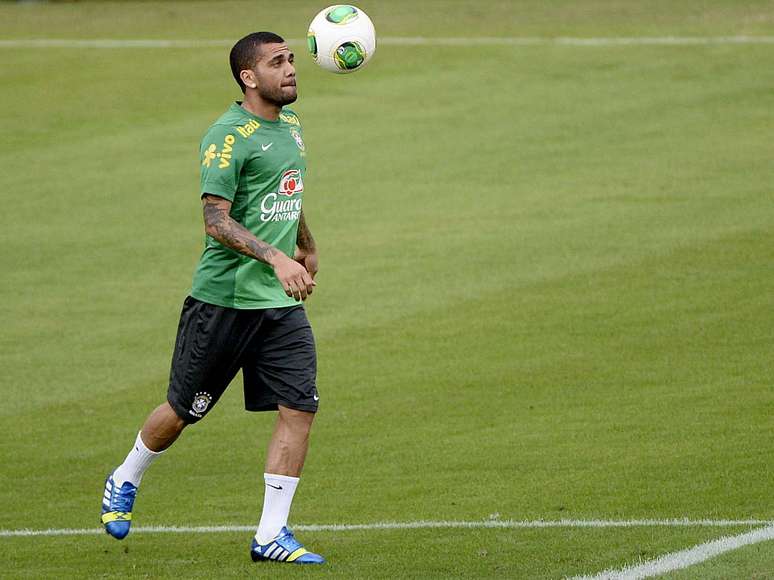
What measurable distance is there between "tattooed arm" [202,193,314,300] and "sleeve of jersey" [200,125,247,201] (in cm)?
5

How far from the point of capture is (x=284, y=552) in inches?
299

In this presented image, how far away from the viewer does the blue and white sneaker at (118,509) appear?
316 inches

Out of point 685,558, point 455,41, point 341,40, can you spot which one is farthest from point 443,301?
point 455,41

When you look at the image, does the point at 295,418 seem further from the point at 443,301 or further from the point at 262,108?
the point at 443,301

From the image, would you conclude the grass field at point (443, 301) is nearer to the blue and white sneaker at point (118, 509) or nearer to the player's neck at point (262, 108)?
the blue and white sneaker at point (118, 509)

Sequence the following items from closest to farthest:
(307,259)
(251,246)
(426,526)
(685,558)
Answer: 1. (685,558)
2. (251,246)
3. (307,259)
4. (426,526)

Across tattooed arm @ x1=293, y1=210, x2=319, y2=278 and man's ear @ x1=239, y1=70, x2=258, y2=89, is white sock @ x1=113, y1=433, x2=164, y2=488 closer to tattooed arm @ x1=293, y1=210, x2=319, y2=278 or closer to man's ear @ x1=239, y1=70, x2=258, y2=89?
tattooed arm @ x1=293, y1=210, x2=319, y2=278

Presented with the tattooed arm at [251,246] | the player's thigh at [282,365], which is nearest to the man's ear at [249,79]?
the tattooed arm at [251,246]

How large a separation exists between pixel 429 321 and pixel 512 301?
958mm

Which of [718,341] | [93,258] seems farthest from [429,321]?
[93,258]


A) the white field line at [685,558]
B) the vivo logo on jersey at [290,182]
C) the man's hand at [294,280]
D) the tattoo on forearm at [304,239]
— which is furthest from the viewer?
the tattoo on forearm at [304,239]

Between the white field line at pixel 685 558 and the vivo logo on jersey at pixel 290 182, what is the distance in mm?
2265

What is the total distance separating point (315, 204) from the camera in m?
19.6

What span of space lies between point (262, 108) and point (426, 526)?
7.71ft
